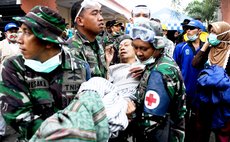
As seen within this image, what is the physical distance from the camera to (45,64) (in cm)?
229

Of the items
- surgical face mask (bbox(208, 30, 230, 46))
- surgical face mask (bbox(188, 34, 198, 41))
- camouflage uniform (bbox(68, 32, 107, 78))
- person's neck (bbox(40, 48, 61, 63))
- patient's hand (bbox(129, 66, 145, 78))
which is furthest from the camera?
surgical face mask (bbox(188, 34, 198, 41))

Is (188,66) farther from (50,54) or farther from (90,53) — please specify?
(50,54)

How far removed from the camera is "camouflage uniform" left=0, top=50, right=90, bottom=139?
2189 mm

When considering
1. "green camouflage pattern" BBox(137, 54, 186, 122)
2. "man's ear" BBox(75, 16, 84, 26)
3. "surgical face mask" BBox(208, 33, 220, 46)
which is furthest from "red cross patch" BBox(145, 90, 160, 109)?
"surgical face mask" BBox(208, 33, 220, 46)

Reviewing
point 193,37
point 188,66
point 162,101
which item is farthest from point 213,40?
point 162,101

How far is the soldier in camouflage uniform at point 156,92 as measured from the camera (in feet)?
9.30

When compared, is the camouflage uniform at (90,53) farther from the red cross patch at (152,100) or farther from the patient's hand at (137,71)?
the red cross patch at (152,100)

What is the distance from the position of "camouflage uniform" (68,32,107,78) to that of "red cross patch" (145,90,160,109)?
2.26 ft

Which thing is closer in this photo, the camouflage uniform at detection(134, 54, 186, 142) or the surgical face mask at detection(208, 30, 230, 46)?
the camouflage uniform at detection(134, 54, 186, 142)

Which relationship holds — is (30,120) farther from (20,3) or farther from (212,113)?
(20,3)

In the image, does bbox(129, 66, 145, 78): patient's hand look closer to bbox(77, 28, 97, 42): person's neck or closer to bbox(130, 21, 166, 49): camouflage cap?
bbox(130, 21, 166, 49): camouflage cap

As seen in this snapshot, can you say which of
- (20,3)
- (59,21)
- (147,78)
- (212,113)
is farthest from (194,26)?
(20,3)

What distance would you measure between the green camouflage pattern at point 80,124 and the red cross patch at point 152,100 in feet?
3.52

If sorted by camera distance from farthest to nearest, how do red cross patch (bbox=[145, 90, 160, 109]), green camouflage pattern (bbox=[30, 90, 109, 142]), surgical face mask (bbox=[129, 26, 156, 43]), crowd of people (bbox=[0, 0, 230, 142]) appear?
surgical face mask (bbox=[129, 26, 156, 43]), red cross patch (bbox=[145, 90, 160, 109]), crowd of people (bbox=[0, 0, 230, 142]), green camouflage pattern (bbox=[30, 90, 109, 142])
